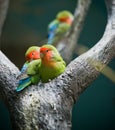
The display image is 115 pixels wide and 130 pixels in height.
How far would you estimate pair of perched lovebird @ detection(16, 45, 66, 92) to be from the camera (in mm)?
1913

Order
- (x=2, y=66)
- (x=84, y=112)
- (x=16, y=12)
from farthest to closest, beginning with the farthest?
1. (x=16, y=12)
2. (x=84, y=112)
3. (x=2, y=66)

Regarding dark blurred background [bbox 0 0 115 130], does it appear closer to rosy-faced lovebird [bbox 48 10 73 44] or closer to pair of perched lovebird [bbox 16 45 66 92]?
rosy-faced lovebird [bbox 48 10 73 44]

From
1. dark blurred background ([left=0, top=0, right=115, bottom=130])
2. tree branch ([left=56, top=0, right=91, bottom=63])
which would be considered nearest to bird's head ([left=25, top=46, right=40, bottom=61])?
dark blurred background ([left=0, top=0, right=115, bottom=130])

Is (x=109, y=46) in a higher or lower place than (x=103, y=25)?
higher

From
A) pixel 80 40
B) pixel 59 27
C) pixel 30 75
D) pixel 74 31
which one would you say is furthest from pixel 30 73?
pixel 80 40

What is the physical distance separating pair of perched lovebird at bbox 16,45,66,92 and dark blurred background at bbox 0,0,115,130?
0.93m

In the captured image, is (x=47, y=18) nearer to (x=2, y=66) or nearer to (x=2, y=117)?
(x=2, y=117)

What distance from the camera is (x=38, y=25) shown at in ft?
13.7

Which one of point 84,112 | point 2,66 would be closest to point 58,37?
point 84,112

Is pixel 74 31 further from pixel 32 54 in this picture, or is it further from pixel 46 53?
pixel 46 53

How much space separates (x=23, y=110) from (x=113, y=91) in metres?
1.85

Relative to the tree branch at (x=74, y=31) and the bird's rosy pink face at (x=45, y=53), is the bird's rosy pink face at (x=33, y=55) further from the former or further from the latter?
the tree branch at (x=74, y=31)

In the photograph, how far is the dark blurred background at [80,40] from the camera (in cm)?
339

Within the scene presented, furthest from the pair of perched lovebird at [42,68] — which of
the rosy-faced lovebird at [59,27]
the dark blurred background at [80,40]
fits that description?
the rosy-faced lovebird at [59,27]
